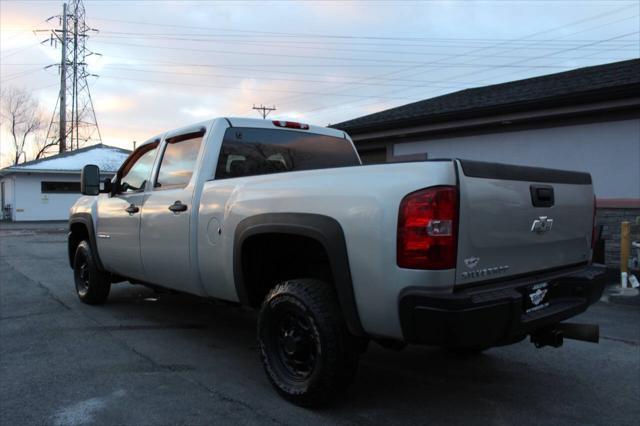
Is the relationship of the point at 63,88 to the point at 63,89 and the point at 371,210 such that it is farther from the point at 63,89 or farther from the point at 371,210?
the point at 371,210

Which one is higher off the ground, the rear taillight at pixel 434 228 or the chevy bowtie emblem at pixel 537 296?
the rear taillight at pixel 434 228

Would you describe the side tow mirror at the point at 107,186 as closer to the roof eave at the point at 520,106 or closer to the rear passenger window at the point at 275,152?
the rear passenger window at the point at 275,152

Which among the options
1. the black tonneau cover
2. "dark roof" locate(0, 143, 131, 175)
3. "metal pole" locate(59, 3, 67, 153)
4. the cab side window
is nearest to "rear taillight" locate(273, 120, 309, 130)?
the cab side window

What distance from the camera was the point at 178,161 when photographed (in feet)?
16.3

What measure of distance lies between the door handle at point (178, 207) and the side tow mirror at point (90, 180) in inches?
71.0

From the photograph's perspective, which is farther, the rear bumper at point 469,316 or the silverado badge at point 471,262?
the silverado badge at point 471,262

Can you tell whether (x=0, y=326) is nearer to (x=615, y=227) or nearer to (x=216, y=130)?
(x=216, y=130)

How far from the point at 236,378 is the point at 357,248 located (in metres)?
1.77

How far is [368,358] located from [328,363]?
Answer: 1568 millimetres

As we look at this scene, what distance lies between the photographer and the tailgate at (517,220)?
291 cm

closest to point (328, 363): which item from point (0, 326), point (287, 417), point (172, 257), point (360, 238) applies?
point (287, 417)

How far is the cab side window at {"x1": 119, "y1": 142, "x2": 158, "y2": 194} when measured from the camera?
552 centimetres

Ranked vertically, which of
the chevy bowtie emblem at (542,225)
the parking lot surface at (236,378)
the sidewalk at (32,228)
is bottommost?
the sidewalk at (32,228)

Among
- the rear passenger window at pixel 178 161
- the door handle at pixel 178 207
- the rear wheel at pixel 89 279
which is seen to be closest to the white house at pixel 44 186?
the rear wheel at pixel 89 279
